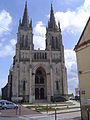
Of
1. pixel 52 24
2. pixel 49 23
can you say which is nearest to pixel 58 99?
pixel 52 24

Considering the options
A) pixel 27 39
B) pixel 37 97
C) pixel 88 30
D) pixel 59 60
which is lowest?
pixel 37 97

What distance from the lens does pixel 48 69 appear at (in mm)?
56281

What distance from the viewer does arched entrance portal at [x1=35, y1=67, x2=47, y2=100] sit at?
56.0 m

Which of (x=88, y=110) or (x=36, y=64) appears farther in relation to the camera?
(x=36, y=64)

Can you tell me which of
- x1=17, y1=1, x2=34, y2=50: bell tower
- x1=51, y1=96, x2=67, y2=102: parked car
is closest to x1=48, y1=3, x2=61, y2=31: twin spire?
x1=17, y1=1, x2=34, y2=50: bell tower

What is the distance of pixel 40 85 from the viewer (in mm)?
56500

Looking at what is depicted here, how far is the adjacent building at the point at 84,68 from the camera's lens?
38.7ft

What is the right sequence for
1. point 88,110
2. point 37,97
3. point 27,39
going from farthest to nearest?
point 27,39 < point 37,97 < point 88,110

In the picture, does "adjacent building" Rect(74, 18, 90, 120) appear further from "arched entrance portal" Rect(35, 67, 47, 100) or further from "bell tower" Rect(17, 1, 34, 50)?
"bell tower" Rect(17, 1, 34, 50)

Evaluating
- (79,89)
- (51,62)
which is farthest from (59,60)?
(79,89)

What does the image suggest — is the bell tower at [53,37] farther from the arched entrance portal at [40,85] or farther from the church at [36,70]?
the arched entrance portal at [40,85]

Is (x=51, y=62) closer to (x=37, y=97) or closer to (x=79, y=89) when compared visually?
(x=37, y=97)

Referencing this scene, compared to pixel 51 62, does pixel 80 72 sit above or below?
below

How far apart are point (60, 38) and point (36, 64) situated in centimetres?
1406
